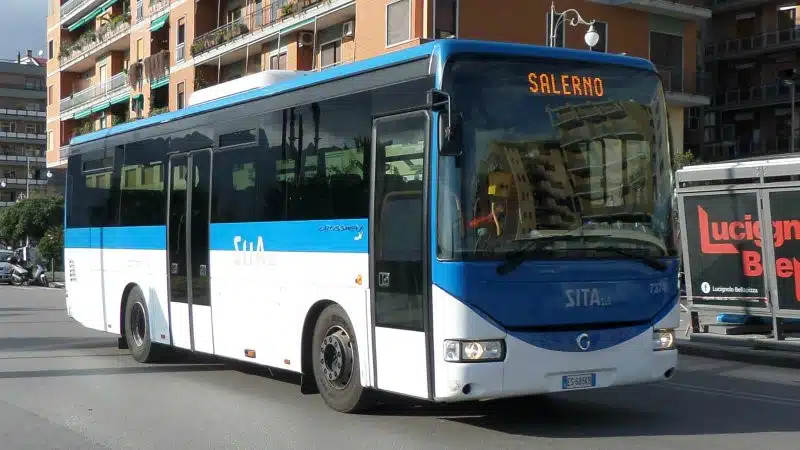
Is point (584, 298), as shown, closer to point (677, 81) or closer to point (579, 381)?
point (579, 381)

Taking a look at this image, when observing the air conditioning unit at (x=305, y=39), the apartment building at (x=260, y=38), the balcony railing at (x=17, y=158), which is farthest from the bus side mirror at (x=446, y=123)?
the balcony railing at (x=17, y=158)

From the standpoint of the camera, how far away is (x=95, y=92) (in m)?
58.1

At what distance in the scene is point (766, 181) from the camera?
48.9 feet

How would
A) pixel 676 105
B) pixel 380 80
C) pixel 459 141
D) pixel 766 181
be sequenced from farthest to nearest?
pixel 676 105 → pixel 766 181 → pixel 380 80 → pixel 459 141

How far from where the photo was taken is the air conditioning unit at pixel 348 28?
115ft

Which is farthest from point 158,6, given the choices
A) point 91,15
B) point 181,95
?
point 91,15

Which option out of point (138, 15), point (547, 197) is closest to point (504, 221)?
point (547, 197)

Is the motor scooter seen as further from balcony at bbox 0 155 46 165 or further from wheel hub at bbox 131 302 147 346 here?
balcony at bbox 0 155 46 165

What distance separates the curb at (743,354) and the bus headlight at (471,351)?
24.1 ft

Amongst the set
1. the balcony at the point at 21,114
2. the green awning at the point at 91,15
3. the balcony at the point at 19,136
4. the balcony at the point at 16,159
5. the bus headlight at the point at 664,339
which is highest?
the balcony at the point at 21,114

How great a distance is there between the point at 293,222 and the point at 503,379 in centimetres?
320

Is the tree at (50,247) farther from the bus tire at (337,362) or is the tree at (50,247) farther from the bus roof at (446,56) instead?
the bus tire at (337,362)

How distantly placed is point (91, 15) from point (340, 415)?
180 feet

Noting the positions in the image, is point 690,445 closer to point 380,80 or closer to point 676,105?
point 380,80
